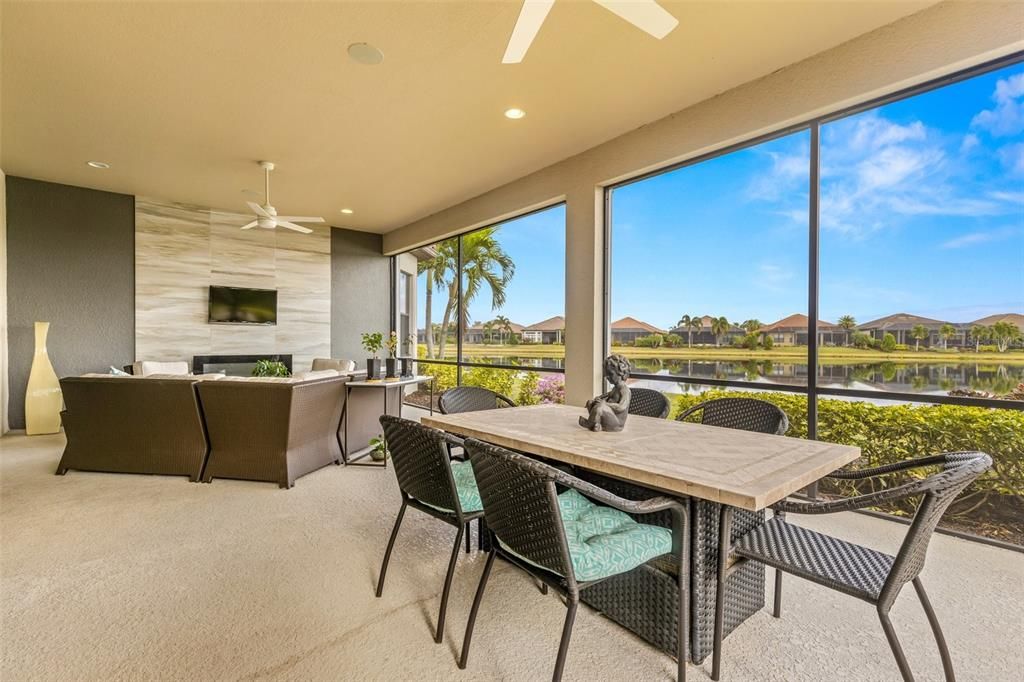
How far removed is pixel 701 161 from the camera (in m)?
3.65

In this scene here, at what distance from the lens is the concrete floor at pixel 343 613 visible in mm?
1624

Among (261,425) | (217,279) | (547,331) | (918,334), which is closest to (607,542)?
(918,334)

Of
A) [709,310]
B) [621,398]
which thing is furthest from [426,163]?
[621,398]

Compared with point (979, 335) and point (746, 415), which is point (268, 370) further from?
point (979, 335)

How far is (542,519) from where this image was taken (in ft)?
4.47

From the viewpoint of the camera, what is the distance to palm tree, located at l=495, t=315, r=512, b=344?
580cm

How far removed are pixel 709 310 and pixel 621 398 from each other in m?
2.05

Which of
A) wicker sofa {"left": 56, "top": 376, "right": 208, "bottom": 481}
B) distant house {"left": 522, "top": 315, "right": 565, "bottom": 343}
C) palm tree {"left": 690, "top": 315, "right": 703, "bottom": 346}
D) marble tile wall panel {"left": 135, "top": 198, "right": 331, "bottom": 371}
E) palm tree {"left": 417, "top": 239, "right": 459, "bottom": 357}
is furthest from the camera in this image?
palm tree {"left": 417, "top": 239, "right": 459, "bottom": 357}

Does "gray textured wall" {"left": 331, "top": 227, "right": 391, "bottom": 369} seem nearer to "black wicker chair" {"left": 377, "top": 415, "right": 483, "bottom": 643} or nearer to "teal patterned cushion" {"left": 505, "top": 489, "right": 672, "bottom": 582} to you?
"black wicker chair" {"left": 377, "top": 415, "right": 483, "bottom": 643}

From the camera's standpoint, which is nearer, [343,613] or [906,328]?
[343,613]

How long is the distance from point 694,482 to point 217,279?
7051mm

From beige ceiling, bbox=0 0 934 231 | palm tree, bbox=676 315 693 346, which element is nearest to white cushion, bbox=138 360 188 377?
beige ceiling, bbox=0 0 934 231

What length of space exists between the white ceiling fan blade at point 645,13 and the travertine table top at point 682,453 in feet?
5.32

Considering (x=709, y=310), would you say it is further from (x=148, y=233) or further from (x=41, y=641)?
(x=148, y=233)
